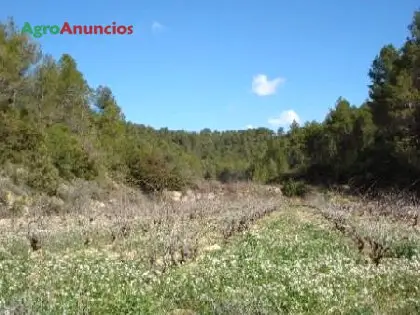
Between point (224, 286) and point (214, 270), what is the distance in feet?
3.21

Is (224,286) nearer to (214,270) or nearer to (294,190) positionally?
(214,270)

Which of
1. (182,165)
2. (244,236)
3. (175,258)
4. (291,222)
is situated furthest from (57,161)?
(175,258)

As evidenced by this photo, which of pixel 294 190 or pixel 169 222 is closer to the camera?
pixel 169 222

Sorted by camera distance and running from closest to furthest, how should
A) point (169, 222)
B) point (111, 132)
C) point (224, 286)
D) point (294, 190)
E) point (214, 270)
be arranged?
point (224, 286)
point (214, 270)
point (169, 222)
point (294, 190)
point (111, 132)

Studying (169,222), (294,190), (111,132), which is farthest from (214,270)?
(111,132)

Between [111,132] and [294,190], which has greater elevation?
[111,132]

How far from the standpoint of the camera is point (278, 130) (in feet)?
588

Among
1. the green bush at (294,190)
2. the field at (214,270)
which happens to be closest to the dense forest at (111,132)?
the green bush at (294,190)

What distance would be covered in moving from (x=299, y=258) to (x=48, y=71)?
36.9 metres

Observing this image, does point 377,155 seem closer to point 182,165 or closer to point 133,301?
point 182,165

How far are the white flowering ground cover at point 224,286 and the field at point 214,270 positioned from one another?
23 mm

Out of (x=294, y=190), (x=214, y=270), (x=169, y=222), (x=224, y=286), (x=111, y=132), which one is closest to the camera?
(x=224, y=286)

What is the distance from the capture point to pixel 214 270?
1066cm

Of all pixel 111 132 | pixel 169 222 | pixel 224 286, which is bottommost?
pixel 224 286
